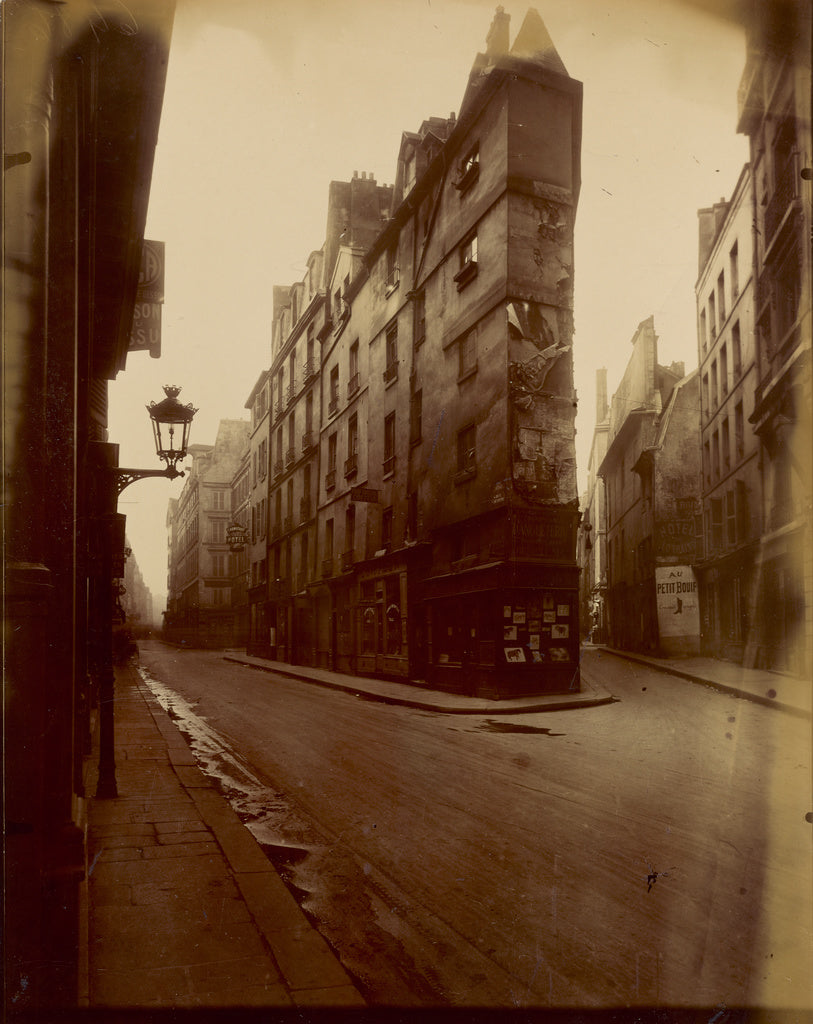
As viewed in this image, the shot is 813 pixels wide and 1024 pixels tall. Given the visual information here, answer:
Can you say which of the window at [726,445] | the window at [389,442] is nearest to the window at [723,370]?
the window at [726,445]

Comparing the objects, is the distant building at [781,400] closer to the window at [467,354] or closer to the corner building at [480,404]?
the corner building at [480,404]

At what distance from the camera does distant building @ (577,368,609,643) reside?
59.4m

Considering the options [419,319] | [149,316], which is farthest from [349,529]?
[149,316]

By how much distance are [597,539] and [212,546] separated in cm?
3096

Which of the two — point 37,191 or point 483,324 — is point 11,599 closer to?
point 37,191

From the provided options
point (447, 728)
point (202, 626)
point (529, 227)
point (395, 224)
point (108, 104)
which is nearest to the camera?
point (108, 104)

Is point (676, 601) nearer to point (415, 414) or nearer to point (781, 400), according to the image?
point (781, 400)

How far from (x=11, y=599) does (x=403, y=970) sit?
230cm

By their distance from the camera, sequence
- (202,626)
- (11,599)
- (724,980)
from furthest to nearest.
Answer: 1. (202,626)
2. (724,980)
3. (11,599)

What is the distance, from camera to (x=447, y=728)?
12.1m

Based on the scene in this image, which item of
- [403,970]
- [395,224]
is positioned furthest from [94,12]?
[395,224]

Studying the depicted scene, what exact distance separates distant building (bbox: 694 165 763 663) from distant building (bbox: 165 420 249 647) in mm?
37057

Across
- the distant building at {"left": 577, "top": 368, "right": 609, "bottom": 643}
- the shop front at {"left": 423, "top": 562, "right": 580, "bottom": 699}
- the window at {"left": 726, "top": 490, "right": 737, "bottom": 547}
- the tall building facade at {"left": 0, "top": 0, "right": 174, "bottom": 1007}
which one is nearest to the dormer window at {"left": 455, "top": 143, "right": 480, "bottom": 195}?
the shop front at {"left": 423, "top": 562, "right": 580, "bottom": 699}

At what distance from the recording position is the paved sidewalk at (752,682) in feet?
48.6
